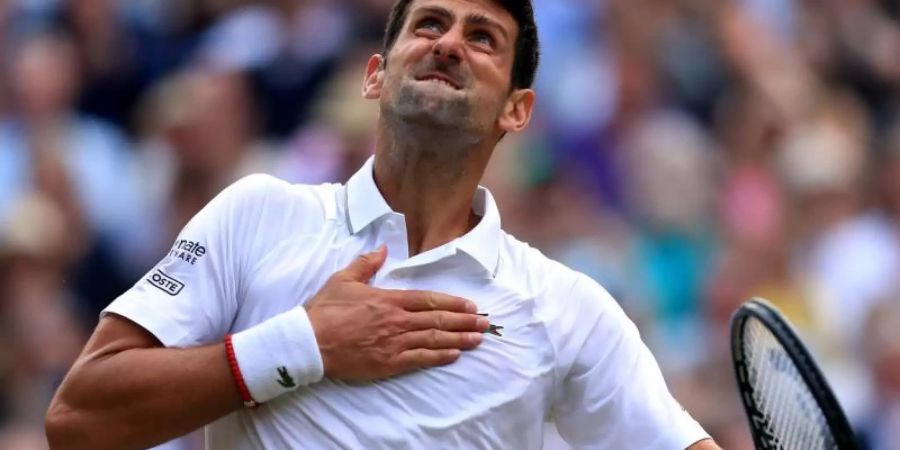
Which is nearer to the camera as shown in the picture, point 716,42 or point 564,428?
point 564,428

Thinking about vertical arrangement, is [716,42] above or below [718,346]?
above

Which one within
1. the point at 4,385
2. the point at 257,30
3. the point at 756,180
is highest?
the point at 257,30

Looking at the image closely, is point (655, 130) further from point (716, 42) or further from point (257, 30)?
point (257, 30)

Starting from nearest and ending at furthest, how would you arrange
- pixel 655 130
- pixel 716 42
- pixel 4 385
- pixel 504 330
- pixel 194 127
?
pixel 504 330
pixel 4 385
pixel 194 127
pixel 655 130
pixel 716 42

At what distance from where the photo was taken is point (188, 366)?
13.9ft

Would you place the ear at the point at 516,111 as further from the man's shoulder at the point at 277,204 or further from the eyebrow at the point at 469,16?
the man's shoulder at the point at 277,204

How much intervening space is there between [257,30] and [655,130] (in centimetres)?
199

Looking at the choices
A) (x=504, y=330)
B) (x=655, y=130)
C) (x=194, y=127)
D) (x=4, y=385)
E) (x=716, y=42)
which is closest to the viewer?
(x=504, y=330)

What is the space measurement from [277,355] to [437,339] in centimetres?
37

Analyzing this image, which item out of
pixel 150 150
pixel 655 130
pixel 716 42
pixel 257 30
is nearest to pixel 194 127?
pixel 150 150

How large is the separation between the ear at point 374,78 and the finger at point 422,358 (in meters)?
0.70

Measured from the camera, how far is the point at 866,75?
33.9 ft

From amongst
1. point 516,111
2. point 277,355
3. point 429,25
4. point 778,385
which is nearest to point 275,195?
point 277,355

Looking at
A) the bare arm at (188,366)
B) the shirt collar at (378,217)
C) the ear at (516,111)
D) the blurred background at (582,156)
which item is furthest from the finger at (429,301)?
the blurred background at (582,156)
